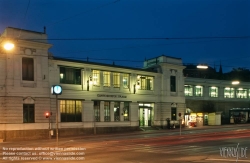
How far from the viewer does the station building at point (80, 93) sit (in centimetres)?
3200

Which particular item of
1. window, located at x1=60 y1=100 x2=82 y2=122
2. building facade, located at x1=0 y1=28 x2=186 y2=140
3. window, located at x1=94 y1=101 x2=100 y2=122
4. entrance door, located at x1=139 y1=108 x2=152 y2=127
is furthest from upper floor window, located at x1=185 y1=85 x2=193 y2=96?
window, located at x1=60 y1=100 x2=82 y2=122

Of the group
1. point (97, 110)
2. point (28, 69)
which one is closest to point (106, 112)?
point (97, 110)

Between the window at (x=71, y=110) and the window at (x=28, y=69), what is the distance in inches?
182

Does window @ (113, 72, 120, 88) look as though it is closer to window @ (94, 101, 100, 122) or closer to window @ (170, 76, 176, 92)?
window @ (94, 101, 100, 122)

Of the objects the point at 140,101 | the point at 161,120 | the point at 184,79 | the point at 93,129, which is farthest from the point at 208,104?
the point at 93,129

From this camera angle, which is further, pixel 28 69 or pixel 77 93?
pixel 77 93

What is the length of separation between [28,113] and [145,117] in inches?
694

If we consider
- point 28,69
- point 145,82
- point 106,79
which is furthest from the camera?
point 145,82

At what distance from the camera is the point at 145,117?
44.5m

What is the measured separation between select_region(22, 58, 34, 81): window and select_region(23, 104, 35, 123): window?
2884 millimetres

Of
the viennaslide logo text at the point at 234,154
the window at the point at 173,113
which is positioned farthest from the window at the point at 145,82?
the viennaslide logo text at the point at 234,154

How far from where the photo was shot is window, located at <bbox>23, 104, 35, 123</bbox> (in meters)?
32.6

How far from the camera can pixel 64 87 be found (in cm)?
3550

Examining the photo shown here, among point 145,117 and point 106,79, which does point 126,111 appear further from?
point 106,79
